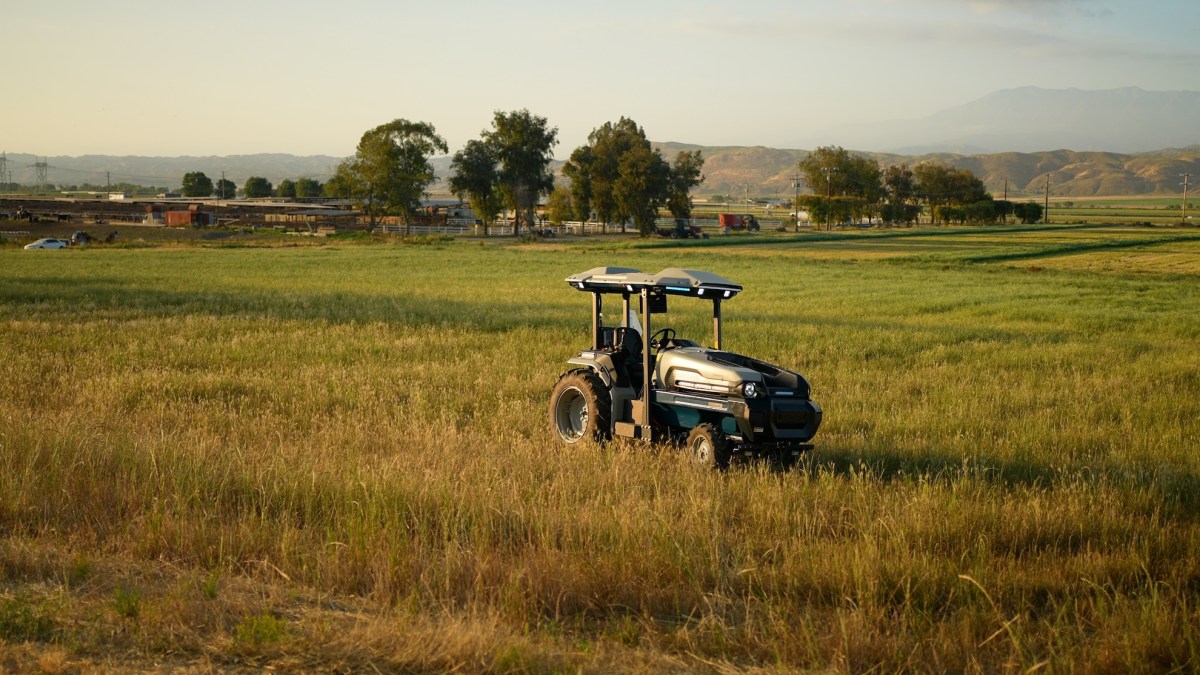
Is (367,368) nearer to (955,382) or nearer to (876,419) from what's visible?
(876,419)

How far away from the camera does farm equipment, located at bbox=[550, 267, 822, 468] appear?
10336mm

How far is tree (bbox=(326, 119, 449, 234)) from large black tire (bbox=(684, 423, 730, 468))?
345 ft

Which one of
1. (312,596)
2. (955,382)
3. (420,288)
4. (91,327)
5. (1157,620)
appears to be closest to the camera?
(1157,620)

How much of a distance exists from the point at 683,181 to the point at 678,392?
375 feet

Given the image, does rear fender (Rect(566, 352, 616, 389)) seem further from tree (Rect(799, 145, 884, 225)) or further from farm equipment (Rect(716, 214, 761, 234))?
tree (Rect(799, 145, 884, 225))

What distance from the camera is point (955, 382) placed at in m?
17.3

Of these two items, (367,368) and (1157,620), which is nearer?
(1157,620)

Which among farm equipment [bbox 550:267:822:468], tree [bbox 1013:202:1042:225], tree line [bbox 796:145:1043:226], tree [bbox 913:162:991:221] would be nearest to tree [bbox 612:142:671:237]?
tree line [bbox 796:145:1043:226]

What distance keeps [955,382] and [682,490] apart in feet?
30.4

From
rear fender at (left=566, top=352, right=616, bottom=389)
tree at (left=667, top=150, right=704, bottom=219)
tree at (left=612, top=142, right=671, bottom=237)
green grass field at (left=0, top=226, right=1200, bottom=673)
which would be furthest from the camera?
tree at (left=667, top=150, right=704, bottom=219)

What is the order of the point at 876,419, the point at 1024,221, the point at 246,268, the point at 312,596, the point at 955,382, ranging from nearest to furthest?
1. the point at 312,596
2. the point at 876,419
3. the point at 955,382
4. the point at 246,268
5. the point at 1024,221

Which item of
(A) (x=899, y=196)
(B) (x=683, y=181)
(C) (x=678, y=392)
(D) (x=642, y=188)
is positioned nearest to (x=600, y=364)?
(C) (x=678, y=392)

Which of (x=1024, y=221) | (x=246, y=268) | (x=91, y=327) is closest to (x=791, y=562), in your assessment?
(x=91, y=327)

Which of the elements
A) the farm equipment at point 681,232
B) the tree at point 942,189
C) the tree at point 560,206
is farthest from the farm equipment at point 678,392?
the tree at point 942,189
